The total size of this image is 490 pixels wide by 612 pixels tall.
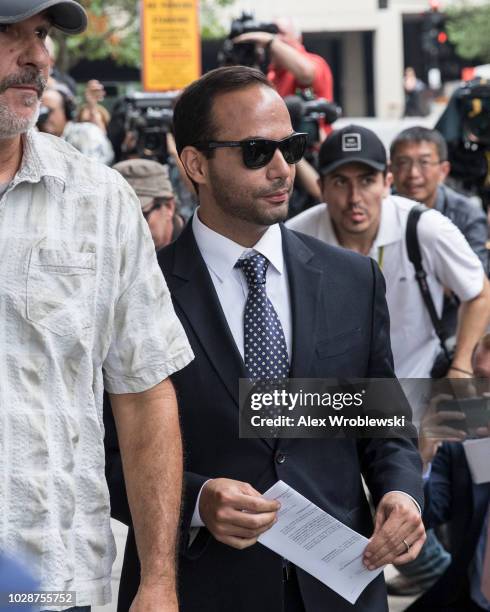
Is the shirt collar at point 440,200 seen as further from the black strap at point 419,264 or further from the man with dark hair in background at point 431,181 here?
the black strap at point 419,264

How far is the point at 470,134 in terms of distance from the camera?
854cm

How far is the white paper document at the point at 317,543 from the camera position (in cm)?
291

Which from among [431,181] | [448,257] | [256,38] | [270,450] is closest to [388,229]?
[448,257]

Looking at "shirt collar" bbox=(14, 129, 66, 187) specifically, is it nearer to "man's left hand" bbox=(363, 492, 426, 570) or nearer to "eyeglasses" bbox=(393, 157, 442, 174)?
"man's left hand" bbox=(363, 492, 426, 570)

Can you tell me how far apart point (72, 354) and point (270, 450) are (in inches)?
26.5

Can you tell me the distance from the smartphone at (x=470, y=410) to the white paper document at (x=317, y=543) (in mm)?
676

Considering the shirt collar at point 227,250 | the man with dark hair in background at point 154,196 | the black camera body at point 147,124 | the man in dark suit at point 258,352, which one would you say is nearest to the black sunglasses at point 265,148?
the man in dark suit at point 258,352

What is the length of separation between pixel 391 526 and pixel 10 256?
1073 millimetres

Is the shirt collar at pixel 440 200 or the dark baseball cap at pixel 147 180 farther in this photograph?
the shirt collar at pixel 440 200

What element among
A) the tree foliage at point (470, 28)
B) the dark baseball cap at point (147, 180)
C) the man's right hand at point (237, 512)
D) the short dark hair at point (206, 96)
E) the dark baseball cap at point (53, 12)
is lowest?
the man's right hand at point (237, 512)

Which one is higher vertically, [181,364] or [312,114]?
[312,114]

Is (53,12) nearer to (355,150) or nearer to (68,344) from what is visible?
(68,344)

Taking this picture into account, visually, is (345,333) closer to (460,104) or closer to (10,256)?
(10,256)

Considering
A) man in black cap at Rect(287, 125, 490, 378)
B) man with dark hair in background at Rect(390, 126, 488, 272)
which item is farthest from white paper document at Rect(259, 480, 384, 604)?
man with dark hair in background at Rect(390, 126, 488, 272)
